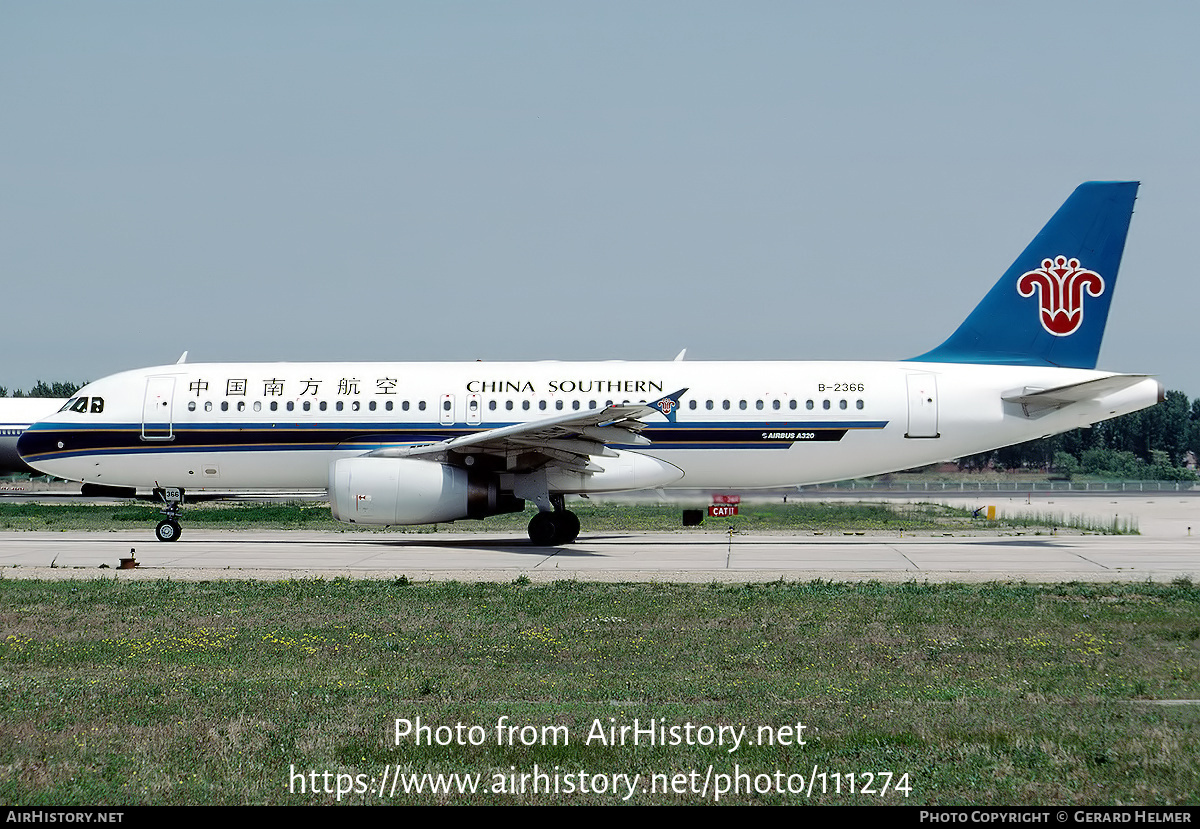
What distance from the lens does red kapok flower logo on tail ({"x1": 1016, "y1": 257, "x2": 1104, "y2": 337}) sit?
2538cm

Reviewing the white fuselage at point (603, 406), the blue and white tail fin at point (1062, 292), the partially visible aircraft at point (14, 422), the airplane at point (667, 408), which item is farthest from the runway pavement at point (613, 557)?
the partially visible aircraft at point (14, 422)

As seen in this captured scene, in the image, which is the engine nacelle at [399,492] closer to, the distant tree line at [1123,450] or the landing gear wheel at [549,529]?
the landing gear wheel at [549,529]

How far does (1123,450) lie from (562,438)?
306 feet

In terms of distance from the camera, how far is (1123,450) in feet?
336

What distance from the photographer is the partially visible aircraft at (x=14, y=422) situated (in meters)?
47.4

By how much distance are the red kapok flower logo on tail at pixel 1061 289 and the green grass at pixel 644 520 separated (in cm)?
638

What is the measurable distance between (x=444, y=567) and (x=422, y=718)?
11.1 metres

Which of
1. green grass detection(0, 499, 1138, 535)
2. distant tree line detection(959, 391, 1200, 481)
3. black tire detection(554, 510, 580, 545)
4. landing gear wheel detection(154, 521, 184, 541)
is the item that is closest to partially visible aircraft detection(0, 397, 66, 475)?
green grass detection(0, 499, 1138, 535)

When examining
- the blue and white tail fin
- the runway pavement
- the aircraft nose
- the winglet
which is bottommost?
the runway pavement

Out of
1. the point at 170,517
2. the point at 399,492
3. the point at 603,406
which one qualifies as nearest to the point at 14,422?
the point at 170,517

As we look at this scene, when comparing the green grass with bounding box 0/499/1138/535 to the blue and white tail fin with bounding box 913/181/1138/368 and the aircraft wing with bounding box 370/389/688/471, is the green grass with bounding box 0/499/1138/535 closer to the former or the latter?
the aircraft wing with bounding box 370/389/688/471

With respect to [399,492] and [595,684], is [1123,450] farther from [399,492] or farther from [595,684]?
[595,684]
